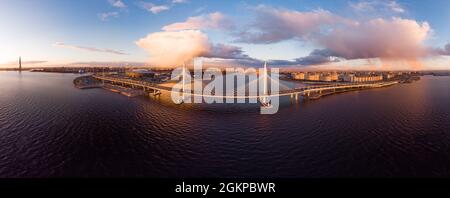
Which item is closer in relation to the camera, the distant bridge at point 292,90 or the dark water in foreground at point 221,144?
the dark water in foreground at point 221,144

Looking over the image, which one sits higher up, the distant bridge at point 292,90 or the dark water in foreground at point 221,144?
the distant bridge at point 292,90

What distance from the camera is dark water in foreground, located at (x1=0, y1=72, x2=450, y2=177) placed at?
2000cm

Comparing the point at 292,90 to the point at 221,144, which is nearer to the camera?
the point at 221,144

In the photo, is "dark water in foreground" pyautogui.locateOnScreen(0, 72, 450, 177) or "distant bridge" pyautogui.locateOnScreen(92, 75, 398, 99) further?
"distant bridge" pyautogui.locateOnScreen(92, 75, 398, 99)

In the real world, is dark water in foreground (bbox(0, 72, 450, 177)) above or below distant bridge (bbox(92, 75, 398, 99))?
below

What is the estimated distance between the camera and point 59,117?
38188mm

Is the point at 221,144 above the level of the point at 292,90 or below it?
below

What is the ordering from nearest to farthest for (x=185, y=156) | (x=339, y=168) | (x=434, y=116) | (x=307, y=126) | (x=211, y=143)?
(x=339, y=168)
(x=185, y=156)
(x=211, y=143)
(x=307, y=126)
(x=434, y=116)

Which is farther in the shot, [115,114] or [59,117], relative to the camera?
[115,114]

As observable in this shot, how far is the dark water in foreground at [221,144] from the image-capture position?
2000 centimetres

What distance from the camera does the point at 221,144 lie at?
84.9 ft
